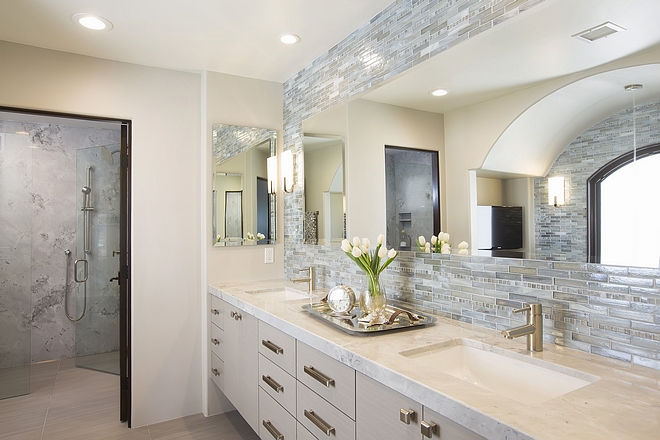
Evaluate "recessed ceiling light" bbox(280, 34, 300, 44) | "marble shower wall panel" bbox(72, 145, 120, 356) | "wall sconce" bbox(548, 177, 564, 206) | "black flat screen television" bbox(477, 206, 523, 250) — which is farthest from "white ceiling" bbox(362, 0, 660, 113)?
"marble shower wall panel" bbox(72, 145, 120, 356)

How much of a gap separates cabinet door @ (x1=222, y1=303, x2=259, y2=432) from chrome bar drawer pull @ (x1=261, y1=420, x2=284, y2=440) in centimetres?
Answer: 14

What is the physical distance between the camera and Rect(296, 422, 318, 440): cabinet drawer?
1.67 meters

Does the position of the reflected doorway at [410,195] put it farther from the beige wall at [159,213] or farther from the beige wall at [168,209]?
the beige wall at [159,213]

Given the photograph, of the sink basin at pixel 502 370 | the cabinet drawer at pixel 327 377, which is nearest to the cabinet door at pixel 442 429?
the sink basin at pixel 502 370

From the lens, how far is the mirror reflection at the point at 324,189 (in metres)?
2.56

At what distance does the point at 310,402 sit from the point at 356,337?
1.14 feet

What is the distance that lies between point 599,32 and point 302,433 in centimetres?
180

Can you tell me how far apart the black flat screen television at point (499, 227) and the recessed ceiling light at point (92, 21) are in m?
2.19

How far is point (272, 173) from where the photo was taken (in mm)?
3199

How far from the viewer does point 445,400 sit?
103 centimetres

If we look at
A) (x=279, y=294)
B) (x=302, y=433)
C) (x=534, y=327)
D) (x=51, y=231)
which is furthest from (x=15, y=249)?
(x=534, y=327)

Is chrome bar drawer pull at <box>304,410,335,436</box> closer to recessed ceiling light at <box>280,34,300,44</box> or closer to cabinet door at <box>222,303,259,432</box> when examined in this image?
cabinet door at <box>222,303,259,432</box>

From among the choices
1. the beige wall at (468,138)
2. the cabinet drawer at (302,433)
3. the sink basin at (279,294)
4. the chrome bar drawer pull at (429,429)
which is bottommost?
the cabinet drawer at (302,433)

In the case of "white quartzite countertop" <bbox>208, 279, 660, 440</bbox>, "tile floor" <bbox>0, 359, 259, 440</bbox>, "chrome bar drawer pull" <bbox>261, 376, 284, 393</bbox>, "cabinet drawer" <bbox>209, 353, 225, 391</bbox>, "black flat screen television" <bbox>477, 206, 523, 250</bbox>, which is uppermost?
"black flat screen television" <bbox>477, 206, 523, 250</bbox>
